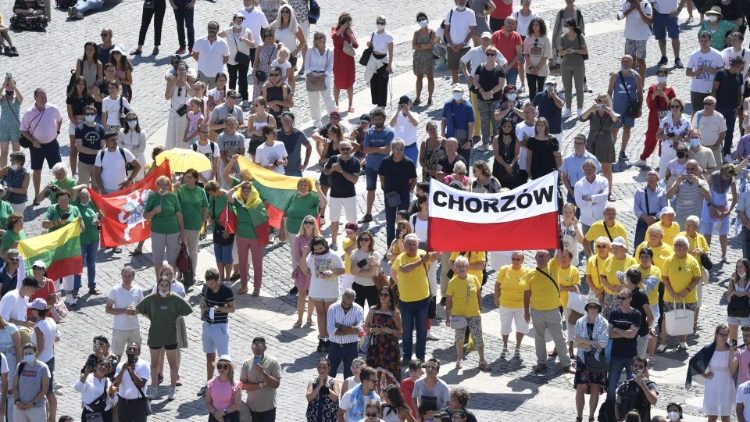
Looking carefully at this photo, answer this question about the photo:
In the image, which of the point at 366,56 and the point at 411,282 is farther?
the point at 366,56

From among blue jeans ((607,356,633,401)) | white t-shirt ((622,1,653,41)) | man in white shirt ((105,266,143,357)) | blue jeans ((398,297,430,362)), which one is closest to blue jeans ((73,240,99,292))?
man in white shirt ((105,266,143,357))

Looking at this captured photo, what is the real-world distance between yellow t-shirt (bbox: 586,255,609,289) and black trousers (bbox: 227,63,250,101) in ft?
34.4

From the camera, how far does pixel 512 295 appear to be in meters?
26.5

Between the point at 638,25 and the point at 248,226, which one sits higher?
the point at 638,25

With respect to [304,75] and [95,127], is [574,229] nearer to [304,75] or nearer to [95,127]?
[95,127]

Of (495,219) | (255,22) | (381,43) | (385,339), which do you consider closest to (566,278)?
(495,219)

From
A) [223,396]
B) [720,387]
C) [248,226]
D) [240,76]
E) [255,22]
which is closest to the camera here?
[223,396]

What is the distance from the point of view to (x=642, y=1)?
3578 cm

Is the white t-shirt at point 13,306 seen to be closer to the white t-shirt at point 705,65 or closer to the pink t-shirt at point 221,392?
the pink t-shirt at point 221,392

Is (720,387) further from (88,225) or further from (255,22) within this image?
(255,22)

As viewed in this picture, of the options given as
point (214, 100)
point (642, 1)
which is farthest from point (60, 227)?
point (642, 1)

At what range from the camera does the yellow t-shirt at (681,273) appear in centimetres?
2662

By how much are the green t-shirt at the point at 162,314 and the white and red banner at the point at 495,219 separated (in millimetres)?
3180

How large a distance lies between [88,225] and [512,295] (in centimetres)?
585
